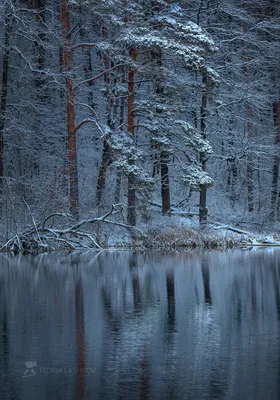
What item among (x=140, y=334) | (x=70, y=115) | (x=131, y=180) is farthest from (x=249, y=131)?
(x=140, y=334)

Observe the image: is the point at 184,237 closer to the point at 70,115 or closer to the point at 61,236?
the point at 61,236

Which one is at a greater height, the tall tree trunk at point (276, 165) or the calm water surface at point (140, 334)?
the tall tree trunk at point (276, 165)

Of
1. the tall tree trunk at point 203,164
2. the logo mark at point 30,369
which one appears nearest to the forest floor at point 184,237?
the tall tree trunk at point 203,164

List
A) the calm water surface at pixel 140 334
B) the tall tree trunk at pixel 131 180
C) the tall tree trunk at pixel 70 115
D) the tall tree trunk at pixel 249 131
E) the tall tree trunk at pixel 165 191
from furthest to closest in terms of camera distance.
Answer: the tall tree trunk at pixel 249 131
the tall tree trunk at pixel 165 191
the tall tree trunk at pixel 70 115
the tall tree trunk at pixel 131 180
the calm water surface at pixel 140 334

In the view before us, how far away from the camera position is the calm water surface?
760 centimetres

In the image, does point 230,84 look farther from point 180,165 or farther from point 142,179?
point 142,179

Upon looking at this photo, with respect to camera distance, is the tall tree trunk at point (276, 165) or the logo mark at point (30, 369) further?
Answer: the tall tree trunk at point (276, 165)

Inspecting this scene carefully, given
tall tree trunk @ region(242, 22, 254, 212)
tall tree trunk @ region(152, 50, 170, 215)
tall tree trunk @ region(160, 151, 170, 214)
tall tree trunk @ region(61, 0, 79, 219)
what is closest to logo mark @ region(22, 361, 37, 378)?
tall tree trunk @ region(61, 0, 79, 219)

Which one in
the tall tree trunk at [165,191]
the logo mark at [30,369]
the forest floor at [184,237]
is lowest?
the logo mark at [30,369]

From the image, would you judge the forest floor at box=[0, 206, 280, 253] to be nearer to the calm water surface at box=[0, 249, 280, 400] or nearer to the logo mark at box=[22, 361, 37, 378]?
the calm water surface at box=[0, 249, 280, 400]

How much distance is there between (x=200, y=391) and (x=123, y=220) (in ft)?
71.4

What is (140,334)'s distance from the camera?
411 inches

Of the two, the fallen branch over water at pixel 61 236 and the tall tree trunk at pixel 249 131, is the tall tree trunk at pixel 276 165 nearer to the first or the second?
the tall tree trunk at pixel 249 131

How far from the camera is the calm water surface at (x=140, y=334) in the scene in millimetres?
7598
